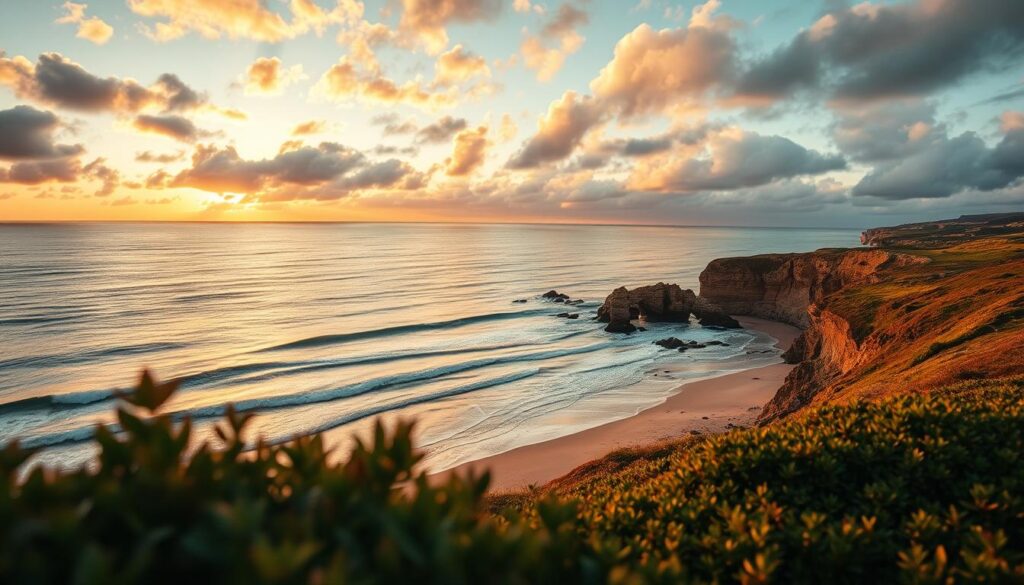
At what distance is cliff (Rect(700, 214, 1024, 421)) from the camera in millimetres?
16609

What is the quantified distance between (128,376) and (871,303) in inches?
1966

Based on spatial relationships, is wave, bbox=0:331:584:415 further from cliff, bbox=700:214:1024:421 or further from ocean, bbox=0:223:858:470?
cliff, bbox=700:214:1024:421

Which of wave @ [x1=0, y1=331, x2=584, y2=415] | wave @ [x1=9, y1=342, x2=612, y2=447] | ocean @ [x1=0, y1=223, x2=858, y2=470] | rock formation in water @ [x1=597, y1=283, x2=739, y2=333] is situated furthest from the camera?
rock formation in water @ [x1=597, y1=283, x2=739, y2=333]

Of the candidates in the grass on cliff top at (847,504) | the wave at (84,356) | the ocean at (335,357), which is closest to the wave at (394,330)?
the ocean at (335,357)

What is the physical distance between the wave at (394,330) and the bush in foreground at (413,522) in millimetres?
45822

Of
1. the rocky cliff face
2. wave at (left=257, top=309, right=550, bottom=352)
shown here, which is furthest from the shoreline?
wave at (left=257, top=309, right=550, bottom=352)

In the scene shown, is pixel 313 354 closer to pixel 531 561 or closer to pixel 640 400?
pixel 640 400

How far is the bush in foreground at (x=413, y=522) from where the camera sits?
2121 millimetres

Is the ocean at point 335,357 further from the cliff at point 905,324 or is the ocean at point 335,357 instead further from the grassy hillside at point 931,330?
the grassy hillside at point 931,330

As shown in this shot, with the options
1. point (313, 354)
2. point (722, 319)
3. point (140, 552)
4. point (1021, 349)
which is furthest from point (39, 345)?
point (722, 319)

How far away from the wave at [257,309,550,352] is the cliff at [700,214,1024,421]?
Result: 102 ft

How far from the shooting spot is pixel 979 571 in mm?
3570

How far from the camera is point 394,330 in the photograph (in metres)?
53.3

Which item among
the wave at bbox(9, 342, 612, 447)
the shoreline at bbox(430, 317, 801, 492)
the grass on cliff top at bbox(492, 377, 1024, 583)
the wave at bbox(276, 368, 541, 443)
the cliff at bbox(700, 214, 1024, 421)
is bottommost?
the shoreline at bbox(430, 317, 801, 492)
